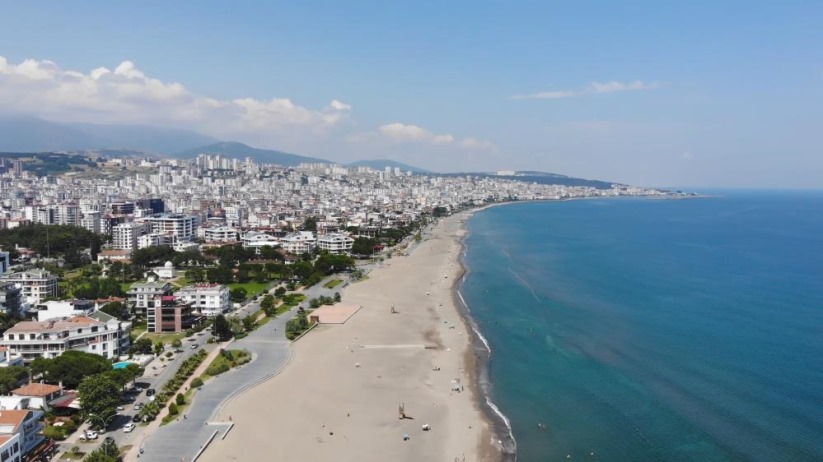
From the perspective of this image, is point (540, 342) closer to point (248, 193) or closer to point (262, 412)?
point (262, 412)

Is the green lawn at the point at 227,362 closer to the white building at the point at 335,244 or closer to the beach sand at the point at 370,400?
the beach sand at the point at 370,400

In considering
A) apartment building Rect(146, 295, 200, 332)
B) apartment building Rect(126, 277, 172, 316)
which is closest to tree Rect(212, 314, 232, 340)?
apartment building Rect(146, 295, 200, 332)

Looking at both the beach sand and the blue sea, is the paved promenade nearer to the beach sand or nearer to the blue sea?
the beach sand

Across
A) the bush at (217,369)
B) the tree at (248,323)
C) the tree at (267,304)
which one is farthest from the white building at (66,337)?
the tree at (267,304)

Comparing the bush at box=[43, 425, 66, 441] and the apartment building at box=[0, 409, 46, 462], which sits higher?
the apartment building at box=[0, 409, 46, 462]

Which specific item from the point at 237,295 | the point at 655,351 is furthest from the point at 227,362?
the point at 655,351

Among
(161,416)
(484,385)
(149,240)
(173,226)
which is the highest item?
(173,226)

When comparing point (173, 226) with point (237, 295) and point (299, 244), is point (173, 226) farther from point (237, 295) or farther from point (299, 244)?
point (237, 295)
